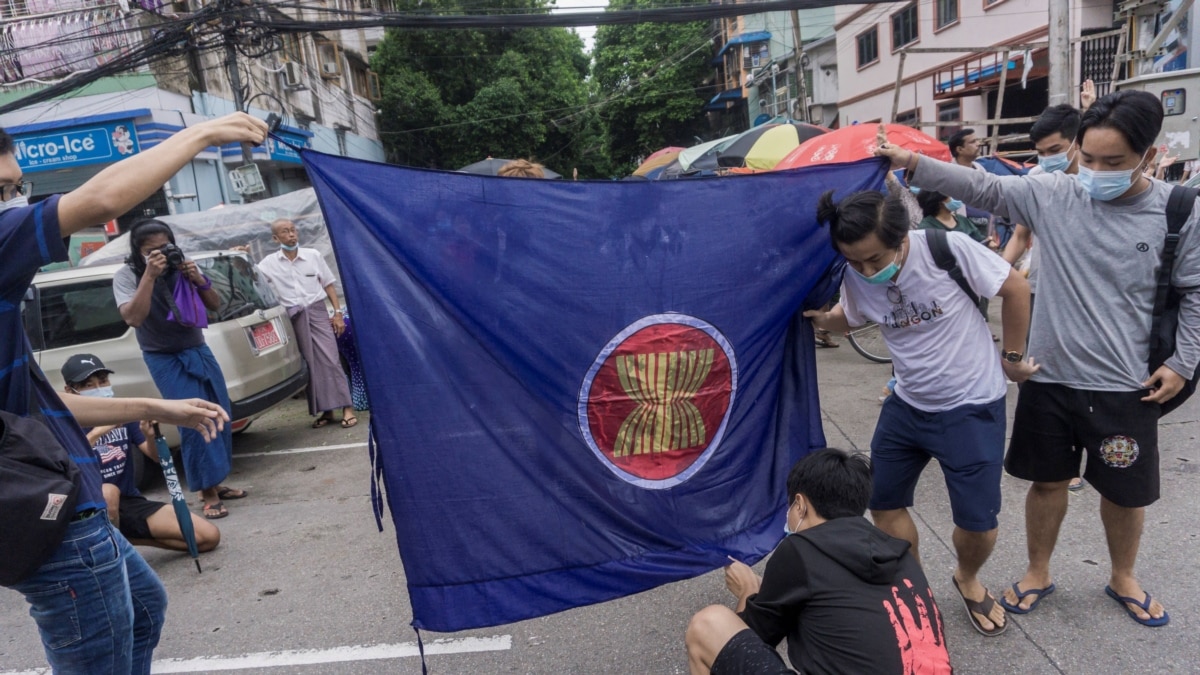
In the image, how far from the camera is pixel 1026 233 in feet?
11.6

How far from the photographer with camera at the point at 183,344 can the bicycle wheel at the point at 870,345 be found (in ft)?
16.9

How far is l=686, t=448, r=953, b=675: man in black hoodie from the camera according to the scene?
1.74 m

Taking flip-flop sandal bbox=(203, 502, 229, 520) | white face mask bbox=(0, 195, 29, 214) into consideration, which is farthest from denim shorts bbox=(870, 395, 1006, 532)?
flip-flop sandal bbox=(203, 502, 229, 520)

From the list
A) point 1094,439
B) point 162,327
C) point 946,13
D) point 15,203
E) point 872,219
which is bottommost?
point 1094,439

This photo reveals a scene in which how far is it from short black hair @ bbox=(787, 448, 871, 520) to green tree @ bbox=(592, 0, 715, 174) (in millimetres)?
36272

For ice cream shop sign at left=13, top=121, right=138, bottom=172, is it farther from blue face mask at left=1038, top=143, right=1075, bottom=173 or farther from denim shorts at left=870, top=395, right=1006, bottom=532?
denim shorts at left=870, top=395, right=1006, bottom=532

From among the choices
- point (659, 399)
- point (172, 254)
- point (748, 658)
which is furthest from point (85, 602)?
point (172, 254)

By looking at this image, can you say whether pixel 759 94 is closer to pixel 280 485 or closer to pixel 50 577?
pixel 280 485

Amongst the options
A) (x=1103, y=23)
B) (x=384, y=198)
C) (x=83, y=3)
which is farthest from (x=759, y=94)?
(x=384, y=198)

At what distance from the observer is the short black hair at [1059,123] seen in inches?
148

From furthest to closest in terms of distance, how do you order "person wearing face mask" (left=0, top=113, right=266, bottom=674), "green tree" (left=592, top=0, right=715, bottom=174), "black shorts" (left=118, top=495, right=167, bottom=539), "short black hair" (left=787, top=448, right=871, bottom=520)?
"green tree" (left=592, top=0, right=715, bottom=174) → "black shorts" (left=118, top=495, right=167, bottom=539) → "short black hair" (left=787, top=448, right=871, bottom=520) → "person wearing face mask" (left=0, top=113, right=266, bottom=674)

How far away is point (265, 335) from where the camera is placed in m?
5.82

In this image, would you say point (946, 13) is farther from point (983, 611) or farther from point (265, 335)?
point (983, 611)

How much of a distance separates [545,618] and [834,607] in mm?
1691
